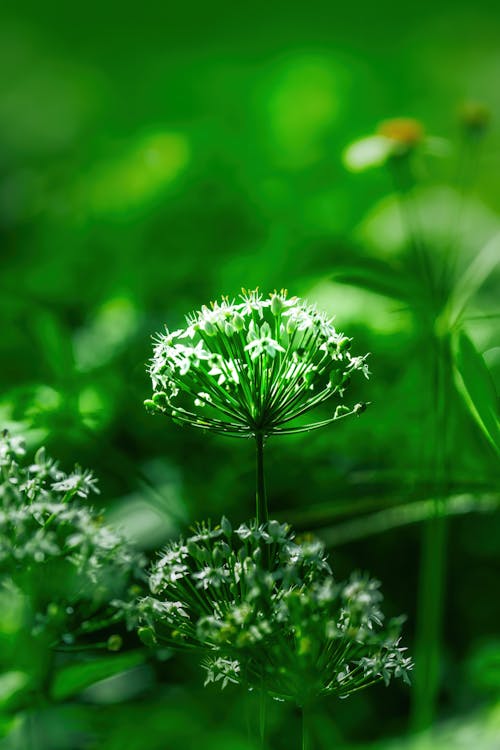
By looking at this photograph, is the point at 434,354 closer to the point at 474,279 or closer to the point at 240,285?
the point at 474,279

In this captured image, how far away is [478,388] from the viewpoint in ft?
2.48

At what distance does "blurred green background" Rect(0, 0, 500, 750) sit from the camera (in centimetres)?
112

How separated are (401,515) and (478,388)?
0.47 m

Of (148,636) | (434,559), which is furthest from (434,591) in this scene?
(148,636)

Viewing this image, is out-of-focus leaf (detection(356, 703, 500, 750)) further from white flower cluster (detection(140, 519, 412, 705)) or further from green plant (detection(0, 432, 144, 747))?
green plant (detection(0, 432, 144, 747))

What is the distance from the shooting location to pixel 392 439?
1.34 meters

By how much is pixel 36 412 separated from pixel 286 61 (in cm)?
181

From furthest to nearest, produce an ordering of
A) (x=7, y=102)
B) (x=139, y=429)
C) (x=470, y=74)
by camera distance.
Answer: (x=7, y=102) < (x=470, y=74) < (x=139, y=429)

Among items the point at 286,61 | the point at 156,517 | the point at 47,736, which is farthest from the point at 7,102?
the point at 47,736

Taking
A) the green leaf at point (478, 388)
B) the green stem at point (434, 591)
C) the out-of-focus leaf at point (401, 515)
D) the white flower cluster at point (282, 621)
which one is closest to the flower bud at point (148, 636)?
the white flower cluster at point (282, 621)

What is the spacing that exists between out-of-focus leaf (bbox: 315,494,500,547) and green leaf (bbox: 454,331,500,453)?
317mm

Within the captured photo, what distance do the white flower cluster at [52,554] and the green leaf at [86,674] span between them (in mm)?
50

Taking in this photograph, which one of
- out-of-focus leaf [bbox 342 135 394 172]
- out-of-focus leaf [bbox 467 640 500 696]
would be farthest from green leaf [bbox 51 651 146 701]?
out-of-focus leaf [bbox 342 135 394 172]

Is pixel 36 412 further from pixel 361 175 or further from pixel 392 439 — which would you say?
pixel 361 175
